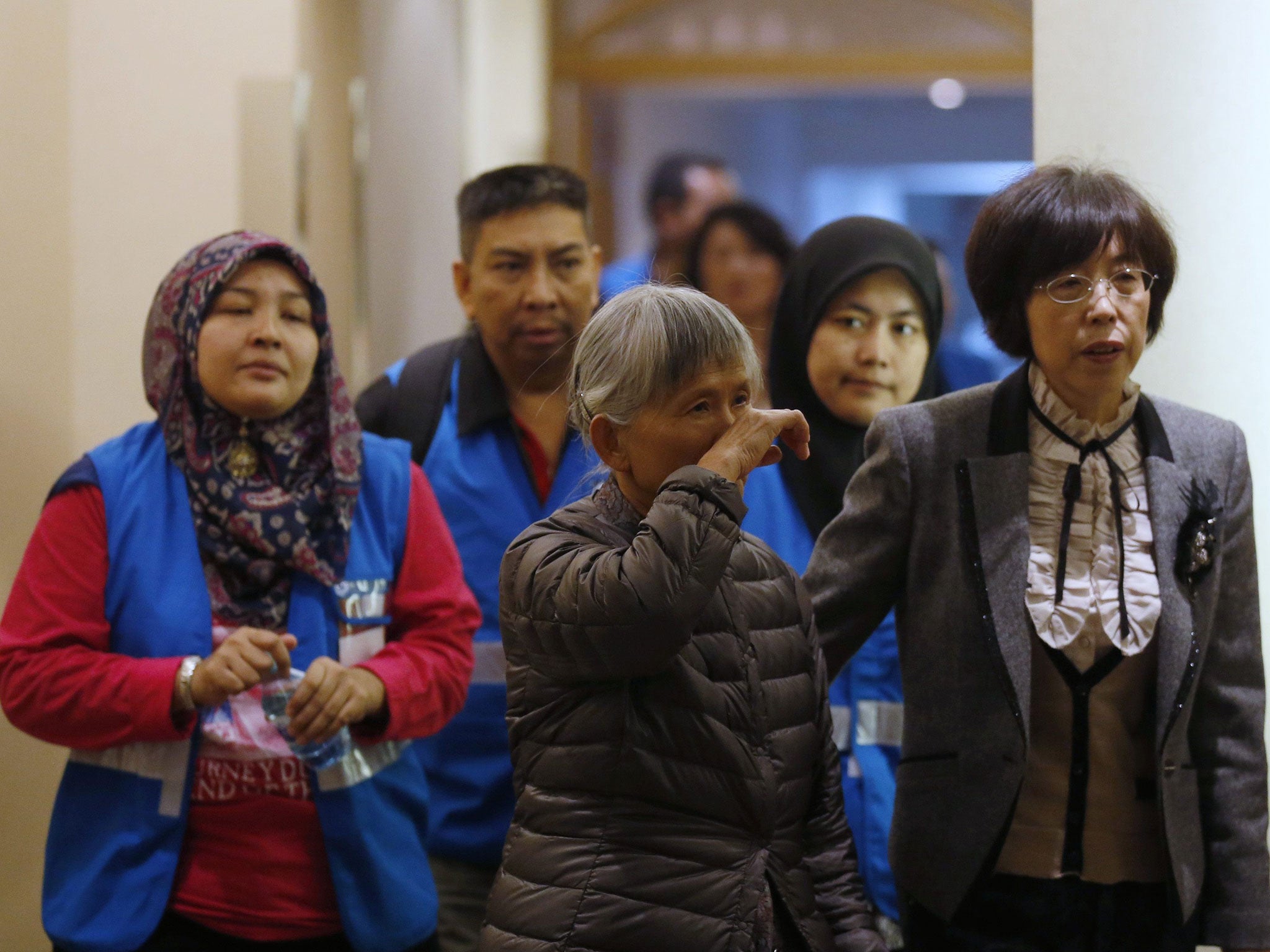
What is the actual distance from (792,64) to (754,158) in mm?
2344

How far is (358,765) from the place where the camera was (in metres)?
2.17

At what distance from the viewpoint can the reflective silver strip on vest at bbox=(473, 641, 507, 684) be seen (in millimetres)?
2660

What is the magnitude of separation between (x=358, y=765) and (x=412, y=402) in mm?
894

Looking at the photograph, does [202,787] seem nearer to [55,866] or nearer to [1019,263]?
[55,866]

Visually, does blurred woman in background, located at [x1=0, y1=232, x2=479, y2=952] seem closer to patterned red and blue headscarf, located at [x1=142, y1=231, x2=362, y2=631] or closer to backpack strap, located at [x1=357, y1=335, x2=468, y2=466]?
patterned red and blue headscarf, located at [x1=142, y1=231, x2=362, y2=631]

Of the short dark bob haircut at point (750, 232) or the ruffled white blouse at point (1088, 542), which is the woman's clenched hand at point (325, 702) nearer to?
the ruffled white blouse at point (1088, 542)

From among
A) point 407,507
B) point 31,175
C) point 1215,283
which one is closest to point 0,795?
point 407,507

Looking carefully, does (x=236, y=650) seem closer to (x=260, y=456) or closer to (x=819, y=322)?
(x=260, y=456)

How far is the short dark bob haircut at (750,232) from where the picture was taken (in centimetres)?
411

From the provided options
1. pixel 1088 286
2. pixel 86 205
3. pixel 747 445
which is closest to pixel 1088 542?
pixel 1088 286

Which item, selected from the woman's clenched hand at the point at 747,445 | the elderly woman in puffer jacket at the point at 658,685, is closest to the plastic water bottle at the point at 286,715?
the elderly woman in puffer jacket at the point at 658,685

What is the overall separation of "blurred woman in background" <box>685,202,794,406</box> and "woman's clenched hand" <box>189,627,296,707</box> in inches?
88.6

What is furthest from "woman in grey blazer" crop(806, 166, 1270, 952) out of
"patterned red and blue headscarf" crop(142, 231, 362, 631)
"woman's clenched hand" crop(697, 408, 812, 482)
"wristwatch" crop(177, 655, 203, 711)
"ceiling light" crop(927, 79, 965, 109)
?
"ceiling light" crop(927, 79, 965, 109)

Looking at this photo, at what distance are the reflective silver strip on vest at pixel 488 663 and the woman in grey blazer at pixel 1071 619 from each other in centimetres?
84
